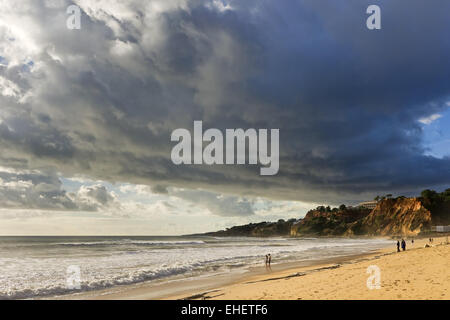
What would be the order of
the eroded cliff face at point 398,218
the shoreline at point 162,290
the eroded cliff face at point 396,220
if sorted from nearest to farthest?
the shoreline at point 162,290 < the eroded cliff face at point 398,218 < the eroded cliff face at point 396,220

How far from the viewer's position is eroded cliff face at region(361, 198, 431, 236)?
445ft

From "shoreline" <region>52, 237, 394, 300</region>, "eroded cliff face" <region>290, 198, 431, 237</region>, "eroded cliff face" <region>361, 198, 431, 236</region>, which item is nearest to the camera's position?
"shoreline" <region>52, 237, 394, 300</region>

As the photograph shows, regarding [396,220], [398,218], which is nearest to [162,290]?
[398,218]

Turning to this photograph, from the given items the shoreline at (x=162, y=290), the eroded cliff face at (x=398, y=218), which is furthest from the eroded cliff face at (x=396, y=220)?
the shoreline at (x=162, y=290)

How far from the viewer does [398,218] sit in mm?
148375

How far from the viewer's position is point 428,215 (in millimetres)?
135750

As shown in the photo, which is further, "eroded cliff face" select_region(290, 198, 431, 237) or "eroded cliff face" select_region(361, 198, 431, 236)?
"eroded cliff face" select_region(290, 198, 431, 237)

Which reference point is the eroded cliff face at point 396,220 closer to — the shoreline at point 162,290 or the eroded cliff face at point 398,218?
the eroded cliff face at point 398,218

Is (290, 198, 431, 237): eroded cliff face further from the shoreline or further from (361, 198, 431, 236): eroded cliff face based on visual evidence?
the shoreline

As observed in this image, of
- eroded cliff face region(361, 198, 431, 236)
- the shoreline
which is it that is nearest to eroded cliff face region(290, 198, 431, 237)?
eroded cliff face region(361, 198, 431, 236)

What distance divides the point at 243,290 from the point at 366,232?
17293 cm

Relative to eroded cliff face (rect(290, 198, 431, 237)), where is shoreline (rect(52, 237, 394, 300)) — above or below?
above

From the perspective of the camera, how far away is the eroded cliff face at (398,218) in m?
136
